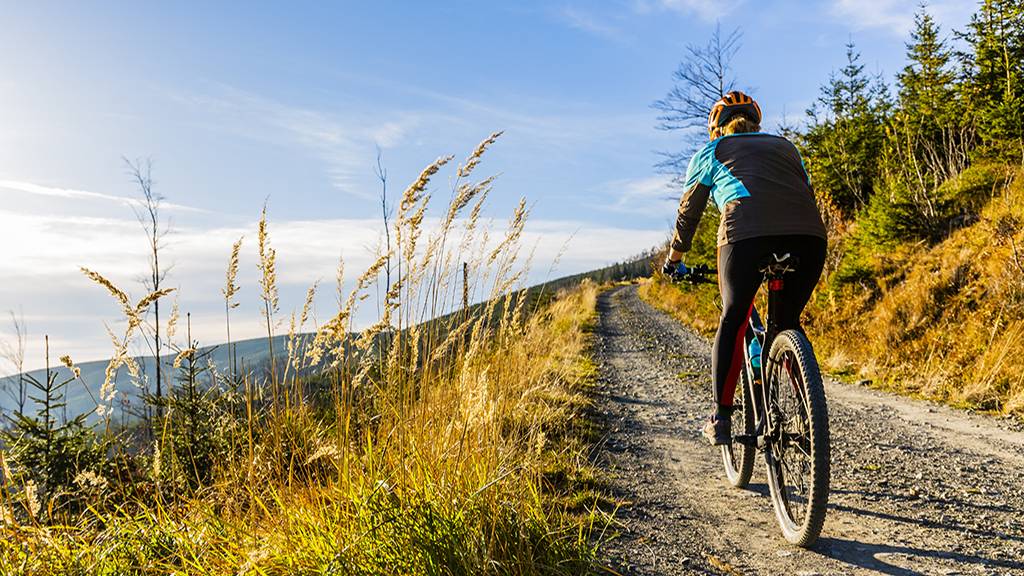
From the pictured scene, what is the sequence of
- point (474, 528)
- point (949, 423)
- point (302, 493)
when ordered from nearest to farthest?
point (474, 528)
point (302, 493)
point (949, 423)

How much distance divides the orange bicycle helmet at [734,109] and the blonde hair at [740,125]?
26 millimetres

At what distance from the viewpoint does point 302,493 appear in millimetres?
2553

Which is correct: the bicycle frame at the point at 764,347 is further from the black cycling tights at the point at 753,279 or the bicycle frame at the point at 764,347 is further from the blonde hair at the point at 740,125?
the blonde hair at the point at 740,125

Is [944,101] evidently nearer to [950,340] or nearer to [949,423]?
[950,340]

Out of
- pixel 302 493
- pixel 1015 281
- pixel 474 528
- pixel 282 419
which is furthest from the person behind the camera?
pixel 1015 281

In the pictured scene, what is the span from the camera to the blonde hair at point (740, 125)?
327 centimetres

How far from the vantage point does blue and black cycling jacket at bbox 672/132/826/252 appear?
112 inches

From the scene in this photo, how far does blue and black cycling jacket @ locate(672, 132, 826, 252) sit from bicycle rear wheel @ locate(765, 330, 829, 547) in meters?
0.52

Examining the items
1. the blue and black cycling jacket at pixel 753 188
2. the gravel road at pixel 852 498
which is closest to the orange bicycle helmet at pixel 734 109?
the blue and black cycling jacket at pixel 753 188

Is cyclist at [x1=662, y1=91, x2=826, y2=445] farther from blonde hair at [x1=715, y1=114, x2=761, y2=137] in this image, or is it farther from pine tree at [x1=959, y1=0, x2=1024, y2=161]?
pine tree at [x1=959, y1=0, x2=1024, y2=161]

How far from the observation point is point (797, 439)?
2.74 meters

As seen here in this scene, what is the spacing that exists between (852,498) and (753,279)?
150 centimetres

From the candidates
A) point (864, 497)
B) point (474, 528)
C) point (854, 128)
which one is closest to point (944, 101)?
point (854, 128)

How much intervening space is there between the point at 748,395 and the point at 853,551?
0.88m
